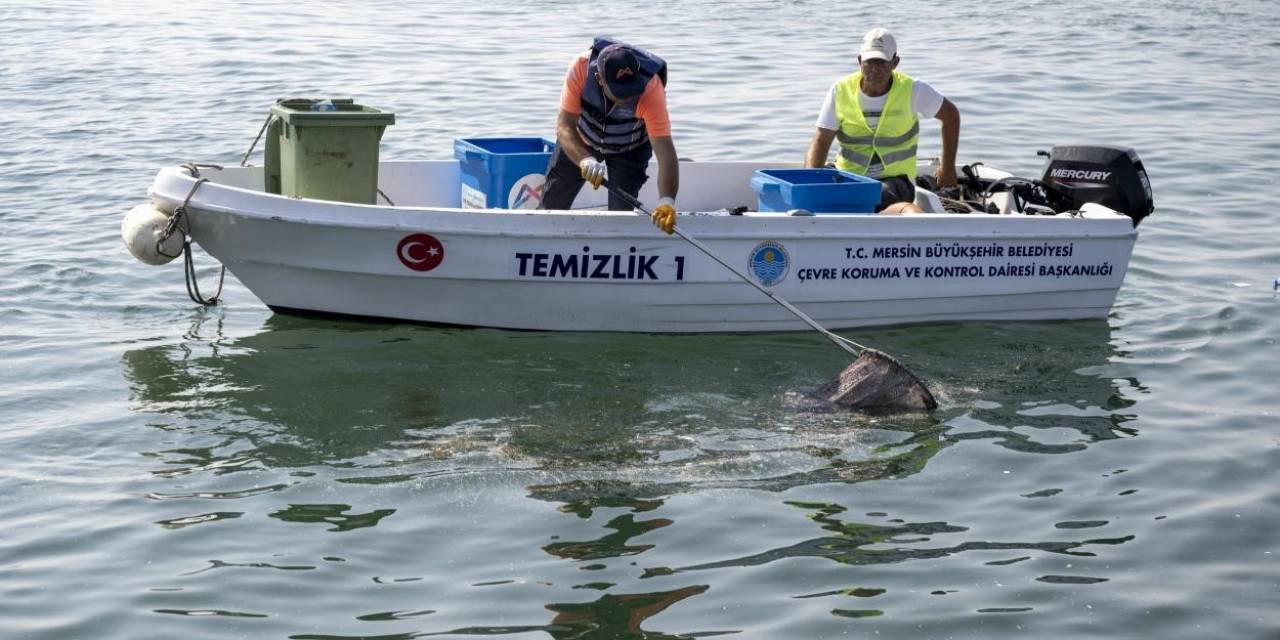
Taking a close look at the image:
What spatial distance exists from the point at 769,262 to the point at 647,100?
1185mm

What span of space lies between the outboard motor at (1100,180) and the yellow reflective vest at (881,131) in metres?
0.97

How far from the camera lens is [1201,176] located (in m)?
13.1

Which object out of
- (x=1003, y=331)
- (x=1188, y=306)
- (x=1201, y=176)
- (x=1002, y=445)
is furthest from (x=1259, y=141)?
(x=1002, y=445)

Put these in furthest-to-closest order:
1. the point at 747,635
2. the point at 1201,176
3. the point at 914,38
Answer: the point at 914,38, the point at 1201,176, the point at 747,635

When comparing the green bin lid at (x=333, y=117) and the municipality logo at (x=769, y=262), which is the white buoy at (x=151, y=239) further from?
the municipality logo at (x=769, y=262)

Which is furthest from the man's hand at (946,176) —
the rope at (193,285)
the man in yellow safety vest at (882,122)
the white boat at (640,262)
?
the rope at (193,285)

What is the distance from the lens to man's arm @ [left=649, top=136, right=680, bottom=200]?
8.14 meters

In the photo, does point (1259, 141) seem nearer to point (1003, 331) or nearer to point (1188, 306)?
point (1188, 306)

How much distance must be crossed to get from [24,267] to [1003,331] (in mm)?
6488

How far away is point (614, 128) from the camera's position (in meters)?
8.38

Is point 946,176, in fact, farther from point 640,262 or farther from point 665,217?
point 665,217

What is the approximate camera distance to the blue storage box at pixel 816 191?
342 inches

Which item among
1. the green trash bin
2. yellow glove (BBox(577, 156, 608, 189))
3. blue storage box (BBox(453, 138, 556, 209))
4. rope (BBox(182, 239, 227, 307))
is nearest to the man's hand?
blue storage box (BBox(453, 138, 556, 209))

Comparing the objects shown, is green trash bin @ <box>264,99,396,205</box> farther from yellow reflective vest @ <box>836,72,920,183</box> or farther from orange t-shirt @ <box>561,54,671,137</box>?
yellow reflective vest @ <box>836,72,920,183</box>
